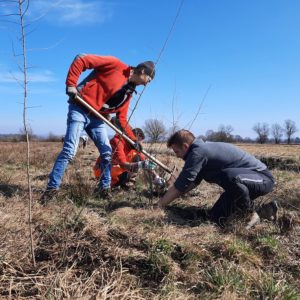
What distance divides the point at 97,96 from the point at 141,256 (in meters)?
2.40

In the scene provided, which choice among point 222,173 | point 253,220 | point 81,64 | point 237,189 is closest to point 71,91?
point 81,64

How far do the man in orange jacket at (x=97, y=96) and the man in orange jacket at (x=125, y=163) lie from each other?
313 mm

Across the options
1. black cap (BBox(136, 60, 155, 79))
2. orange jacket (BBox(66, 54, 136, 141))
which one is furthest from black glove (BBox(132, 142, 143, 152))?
black cap (BBox(136, 60, 155, 79))

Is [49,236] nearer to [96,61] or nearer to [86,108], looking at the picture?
[86,108]

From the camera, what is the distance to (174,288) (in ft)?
8.55

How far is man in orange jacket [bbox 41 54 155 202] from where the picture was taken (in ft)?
14.8

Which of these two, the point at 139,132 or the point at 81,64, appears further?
the point at 139,132

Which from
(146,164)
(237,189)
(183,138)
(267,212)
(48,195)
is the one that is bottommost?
(267,212)

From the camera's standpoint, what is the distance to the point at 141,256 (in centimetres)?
294

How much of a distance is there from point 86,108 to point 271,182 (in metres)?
2.21

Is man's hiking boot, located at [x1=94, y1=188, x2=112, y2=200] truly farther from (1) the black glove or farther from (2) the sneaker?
(2) the sneaker

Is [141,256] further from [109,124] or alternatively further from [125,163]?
[125,163]

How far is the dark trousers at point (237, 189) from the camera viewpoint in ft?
12.5

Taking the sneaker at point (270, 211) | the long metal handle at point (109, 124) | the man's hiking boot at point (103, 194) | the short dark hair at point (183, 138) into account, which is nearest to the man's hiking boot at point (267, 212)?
the sneaker at point (270, 211)
